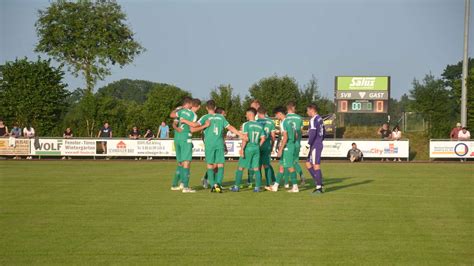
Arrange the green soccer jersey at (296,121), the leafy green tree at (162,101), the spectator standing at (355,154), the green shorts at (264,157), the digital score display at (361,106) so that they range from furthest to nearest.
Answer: the leafy green tree at (162,101), the digital score display at (361,106), the spectator standing at (355,154), the green shorts at (264,157), the green soccer jersey at (296,121)

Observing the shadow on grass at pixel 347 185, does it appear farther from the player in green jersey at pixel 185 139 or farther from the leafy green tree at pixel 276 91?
the leafy green tree at pixel 276 91

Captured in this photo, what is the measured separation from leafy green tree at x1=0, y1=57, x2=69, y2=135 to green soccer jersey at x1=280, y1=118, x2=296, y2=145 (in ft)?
104

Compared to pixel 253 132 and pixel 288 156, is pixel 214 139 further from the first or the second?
pixel 288 156

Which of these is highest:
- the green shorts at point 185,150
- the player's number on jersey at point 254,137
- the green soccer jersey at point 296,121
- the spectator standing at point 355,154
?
the green soccer jersey at point 296,121

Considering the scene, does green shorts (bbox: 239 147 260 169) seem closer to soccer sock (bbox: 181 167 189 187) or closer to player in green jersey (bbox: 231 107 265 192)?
player in green jersey (bbox: 231 107 265 192)

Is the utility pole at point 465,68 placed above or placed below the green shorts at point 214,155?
above

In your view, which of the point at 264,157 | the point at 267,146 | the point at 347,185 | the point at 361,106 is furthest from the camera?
the point at 361,106

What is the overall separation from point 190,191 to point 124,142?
896 inches

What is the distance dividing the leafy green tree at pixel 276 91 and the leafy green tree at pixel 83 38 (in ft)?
41.4

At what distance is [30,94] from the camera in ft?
155

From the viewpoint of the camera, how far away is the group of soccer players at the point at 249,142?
16.9m

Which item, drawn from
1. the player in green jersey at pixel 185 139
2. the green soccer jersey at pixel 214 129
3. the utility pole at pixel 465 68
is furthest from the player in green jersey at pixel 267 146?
the utility pole at pixel 465 68

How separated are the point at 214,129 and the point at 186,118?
710 millimetres

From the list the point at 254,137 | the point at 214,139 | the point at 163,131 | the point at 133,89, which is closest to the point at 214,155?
the point at 214,139
